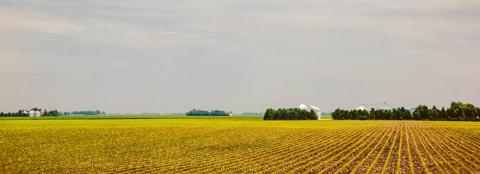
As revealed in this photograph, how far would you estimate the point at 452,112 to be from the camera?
132500 mm

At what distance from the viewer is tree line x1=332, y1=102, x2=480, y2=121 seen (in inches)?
5074

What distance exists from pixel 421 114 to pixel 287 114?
36.1 meters

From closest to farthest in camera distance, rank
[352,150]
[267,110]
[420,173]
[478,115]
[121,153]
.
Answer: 1. [420,173]
2. [121,153]
3. [352,150]
4. [478,115]
5. [267,110]

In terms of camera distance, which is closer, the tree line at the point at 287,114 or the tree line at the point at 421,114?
the tree line at the point at 421,114

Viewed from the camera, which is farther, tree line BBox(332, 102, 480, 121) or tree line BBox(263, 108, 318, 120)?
tree line BBox(263, 108, 318, 120)

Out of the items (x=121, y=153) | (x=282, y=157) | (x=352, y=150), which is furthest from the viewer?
(x=352, y=150)

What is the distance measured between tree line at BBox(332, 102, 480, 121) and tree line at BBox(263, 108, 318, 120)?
32.5ft

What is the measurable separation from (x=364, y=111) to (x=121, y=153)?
125828mm

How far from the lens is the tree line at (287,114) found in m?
146

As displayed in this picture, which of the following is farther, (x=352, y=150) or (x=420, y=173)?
(x=352, y=150)

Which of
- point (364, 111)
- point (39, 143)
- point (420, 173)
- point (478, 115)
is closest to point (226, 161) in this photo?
point (420, 173)

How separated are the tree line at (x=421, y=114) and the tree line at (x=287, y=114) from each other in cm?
990

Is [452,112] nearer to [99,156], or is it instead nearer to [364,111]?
[364,111]

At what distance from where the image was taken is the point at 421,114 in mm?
140000
